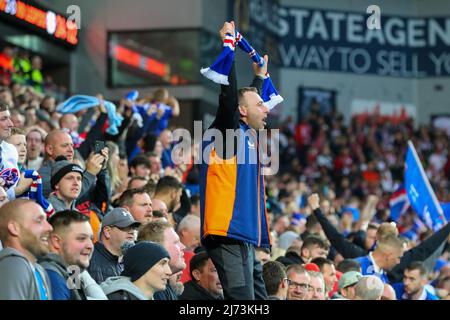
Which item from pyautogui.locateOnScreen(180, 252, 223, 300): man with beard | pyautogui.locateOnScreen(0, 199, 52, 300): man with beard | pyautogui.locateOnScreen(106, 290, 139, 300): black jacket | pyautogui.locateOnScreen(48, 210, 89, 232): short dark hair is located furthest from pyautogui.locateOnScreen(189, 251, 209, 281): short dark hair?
pyautogui.locateOnScreen(0, 199, 52, 300): man with beard

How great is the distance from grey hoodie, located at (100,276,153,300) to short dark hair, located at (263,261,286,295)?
159 centimetres

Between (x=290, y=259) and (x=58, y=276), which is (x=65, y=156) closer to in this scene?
(x=290, y=259)

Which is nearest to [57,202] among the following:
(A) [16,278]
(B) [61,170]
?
(B) [61,170]

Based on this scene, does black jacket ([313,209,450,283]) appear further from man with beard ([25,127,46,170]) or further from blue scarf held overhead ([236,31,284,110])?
blue scarf held overhead ([236,31,284,110])

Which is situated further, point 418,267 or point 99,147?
point 418,267

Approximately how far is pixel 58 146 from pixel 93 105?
313cm

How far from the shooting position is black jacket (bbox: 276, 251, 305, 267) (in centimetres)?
918

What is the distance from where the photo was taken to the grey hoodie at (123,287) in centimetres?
595

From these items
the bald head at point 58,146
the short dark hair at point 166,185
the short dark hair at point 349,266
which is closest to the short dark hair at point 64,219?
the bald head at point 58,146

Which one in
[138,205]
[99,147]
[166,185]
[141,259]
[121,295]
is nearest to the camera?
[121,295]

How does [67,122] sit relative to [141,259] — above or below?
above

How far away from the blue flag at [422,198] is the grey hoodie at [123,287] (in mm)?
7153

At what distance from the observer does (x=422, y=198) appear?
12812mm

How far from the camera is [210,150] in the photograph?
661 centimetres
